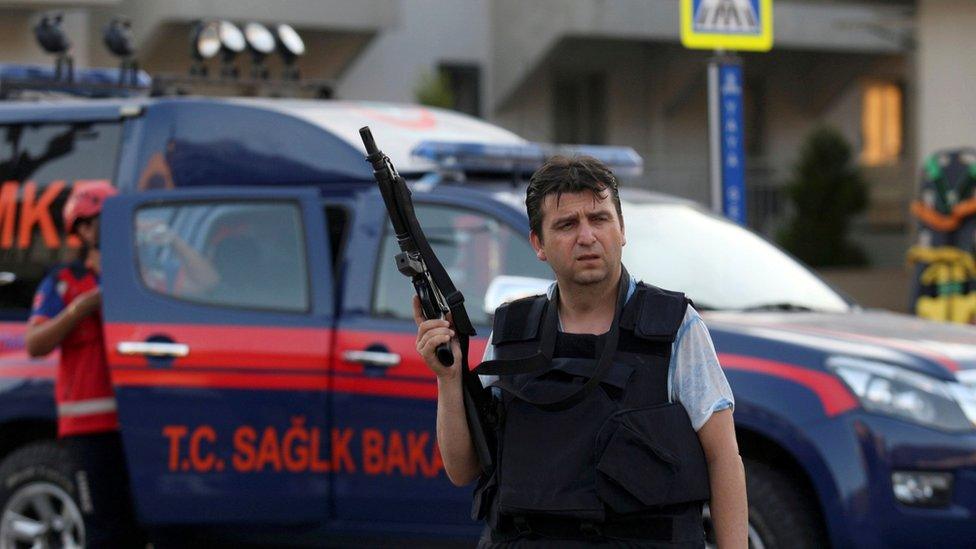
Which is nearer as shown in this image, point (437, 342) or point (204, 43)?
point (437, 342)

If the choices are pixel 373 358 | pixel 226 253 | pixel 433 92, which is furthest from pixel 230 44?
pixel 433 92

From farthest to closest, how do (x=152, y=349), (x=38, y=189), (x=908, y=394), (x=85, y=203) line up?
(x=38, y=189) < (x=85, y=203) < (x=152, y=349) < (x=908, y=394)

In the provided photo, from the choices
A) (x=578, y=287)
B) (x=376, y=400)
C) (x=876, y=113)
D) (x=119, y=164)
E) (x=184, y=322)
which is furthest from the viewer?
(x=876, y=113)

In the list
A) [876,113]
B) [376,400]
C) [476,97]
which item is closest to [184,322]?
[376,400]

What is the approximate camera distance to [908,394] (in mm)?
5391

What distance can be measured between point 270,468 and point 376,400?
491mm

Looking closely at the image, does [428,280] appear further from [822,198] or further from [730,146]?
[822,198]

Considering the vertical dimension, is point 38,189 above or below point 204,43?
below

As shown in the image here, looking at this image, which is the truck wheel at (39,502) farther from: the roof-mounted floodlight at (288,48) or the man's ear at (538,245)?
the man's ear at (538,245)

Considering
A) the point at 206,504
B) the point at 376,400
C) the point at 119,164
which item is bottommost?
the point at 206,504

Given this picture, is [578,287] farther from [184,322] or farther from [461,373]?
[184,322]

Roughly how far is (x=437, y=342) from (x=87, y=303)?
342 centimetres

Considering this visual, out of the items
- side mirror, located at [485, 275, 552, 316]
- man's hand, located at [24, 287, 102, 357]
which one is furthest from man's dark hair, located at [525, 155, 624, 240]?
man's hand, located at [24, 287, 102, 357]

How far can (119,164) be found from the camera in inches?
275
